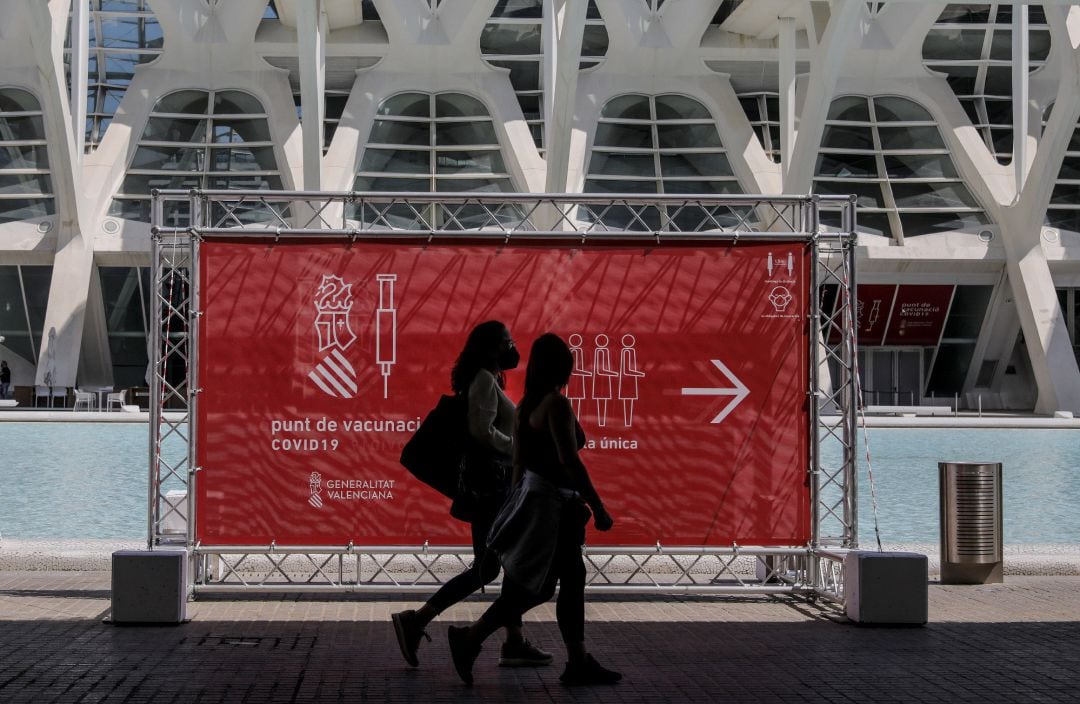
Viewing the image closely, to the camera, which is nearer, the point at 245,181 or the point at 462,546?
the point at 462,546

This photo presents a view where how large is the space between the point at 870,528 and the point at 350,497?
24.0 feet

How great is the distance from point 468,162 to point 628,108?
199 inches

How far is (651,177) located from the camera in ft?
123

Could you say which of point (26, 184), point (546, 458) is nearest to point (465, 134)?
point (26, 184)

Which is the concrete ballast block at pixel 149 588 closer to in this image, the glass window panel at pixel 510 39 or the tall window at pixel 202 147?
the tall window at pixel 202 147

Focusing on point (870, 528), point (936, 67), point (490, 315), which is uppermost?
point (936, 67)

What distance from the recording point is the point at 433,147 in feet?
122

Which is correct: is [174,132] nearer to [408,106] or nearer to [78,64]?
[78,64]

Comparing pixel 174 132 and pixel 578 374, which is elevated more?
pixel 174 132

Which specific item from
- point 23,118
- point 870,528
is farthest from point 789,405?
point 23,118

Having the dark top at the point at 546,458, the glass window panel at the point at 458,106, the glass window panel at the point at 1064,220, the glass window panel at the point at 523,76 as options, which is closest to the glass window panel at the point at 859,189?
the glass window panel at the point at 1064,220

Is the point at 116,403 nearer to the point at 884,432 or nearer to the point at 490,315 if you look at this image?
the point at 884,432

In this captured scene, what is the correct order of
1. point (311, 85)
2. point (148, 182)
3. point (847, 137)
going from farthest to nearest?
point (847, 137) → point (148, 182) → point (311, 85)

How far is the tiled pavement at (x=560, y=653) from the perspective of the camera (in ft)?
20.1
